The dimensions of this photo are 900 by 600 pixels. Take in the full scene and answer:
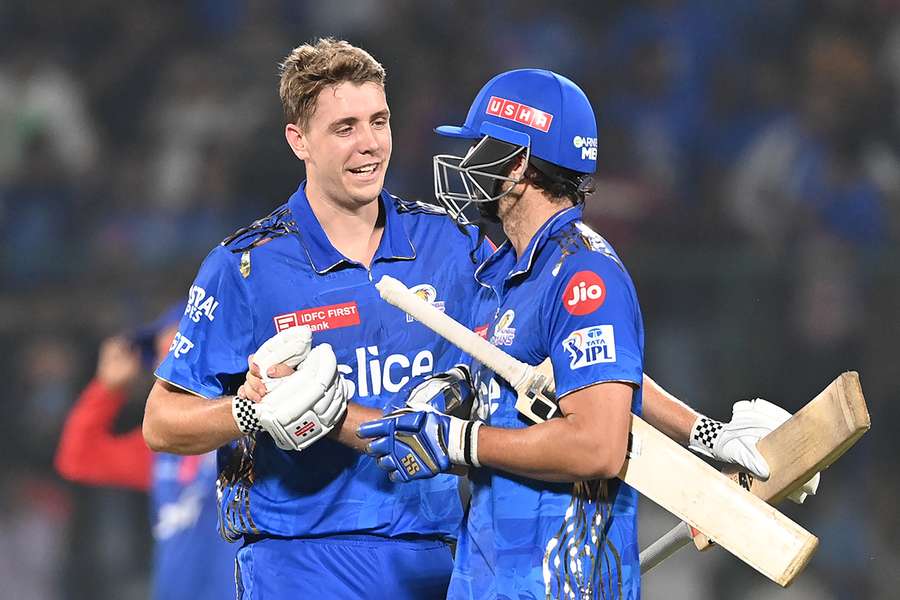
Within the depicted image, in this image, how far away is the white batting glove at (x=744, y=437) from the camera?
2338 mm

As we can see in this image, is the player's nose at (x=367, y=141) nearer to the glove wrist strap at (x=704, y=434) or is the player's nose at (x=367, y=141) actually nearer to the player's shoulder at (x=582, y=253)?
the player's shoulder at (x=582, y=253)

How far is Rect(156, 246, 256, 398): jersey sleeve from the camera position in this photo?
2.62 m

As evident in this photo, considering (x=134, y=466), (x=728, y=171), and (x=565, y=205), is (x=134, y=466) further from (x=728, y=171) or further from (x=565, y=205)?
(x=728, y=171)

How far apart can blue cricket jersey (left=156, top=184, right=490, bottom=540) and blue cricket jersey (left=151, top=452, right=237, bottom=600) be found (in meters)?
1.12

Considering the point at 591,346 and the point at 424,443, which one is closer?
the point at 591,346

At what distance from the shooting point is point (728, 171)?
562cm

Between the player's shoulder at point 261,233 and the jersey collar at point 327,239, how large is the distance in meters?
0.02

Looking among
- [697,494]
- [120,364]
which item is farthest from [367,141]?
Answer: [120,364]

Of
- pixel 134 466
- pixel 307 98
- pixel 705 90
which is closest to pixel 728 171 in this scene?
pixel 705 90

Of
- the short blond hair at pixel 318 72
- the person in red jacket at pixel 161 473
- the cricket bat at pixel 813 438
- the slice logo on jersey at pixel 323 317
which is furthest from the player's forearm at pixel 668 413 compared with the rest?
the person in red jacket at pixel 161 473

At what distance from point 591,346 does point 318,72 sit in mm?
1008

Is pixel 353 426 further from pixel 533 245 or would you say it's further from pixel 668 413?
pixel 668 413

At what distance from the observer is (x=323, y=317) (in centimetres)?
267

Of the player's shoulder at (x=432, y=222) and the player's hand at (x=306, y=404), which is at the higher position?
the player's shoulder at (x=432, y=222)
